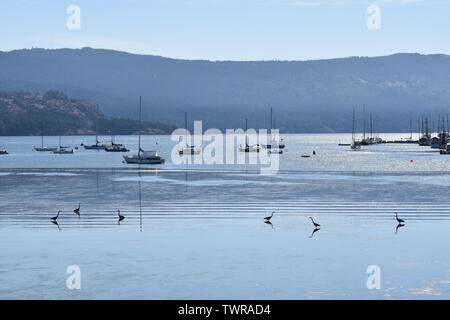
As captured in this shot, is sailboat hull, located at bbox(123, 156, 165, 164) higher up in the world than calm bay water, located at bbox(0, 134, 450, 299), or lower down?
higher up

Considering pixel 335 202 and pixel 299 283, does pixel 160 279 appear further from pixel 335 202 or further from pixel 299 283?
pixel 335 202

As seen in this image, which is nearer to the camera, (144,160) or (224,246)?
(224,246)

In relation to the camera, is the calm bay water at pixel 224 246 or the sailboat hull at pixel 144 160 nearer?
the calm bay water at pixel 224 246

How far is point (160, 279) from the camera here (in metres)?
31.1

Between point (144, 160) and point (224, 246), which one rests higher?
point (144, 160)

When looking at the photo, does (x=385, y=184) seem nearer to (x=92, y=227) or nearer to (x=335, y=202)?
(x=335, y=202)

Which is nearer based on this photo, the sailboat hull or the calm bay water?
the calm bay water


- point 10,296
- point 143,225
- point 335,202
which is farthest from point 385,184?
point 10,296

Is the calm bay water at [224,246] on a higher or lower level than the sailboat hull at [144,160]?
lower
